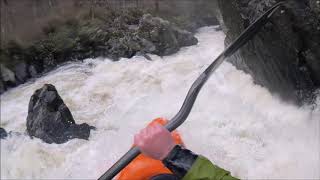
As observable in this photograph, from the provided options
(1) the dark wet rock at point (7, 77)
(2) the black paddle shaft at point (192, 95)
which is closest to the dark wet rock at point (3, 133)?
(1) the dark wet rock at point (7, 77)

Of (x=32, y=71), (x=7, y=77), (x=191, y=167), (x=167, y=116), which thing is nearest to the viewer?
(x=191, y=167)

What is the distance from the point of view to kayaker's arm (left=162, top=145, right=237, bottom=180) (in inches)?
52.6

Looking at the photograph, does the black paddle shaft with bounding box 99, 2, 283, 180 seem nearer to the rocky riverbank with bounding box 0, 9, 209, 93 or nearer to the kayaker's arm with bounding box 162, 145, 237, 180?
the kayaker's arm with bounding box 162, 145, 237, 180

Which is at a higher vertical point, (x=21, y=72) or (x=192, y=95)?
(x=192, y=95)

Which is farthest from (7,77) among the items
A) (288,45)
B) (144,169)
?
(144,169)

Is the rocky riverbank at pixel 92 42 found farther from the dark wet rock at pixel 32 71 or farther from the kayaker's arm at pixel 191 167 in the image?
the kayaker's arm at pixel 191 167

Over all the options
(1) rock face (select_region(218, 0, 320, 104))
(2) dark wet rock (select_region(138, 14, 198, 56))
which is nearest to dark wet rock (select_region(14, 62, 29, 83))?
(2) dark wet rock (select_region(138, 14, 198, 56))

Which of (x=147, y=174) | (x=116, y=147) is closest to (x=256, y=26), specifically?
(x=147, y=174)

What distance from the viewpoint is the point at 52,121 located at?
4.24m

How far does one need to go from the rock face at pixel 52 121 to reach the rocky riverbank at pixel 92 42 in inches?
23.0

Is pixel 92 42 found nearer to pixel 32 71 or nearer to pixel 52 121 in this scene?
pixel 32 71

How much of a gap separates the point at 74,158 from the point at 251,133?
148cm

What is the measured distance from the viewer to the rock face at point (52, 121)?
418 cm

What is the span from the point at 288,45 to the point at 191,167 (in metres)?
2.28
